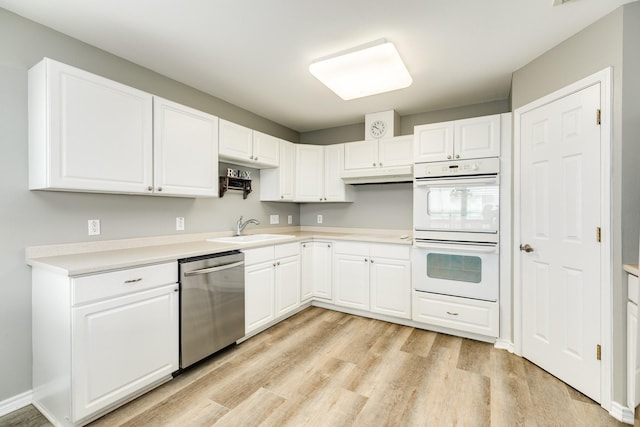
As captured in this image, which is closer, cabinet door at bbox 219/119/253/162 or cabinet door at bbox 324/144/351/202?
cabinet door at bbox 219/119/253/162

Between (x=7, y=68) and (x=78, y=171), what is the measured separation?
2.42ft

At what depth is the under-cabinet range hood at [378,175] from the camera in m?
3.31

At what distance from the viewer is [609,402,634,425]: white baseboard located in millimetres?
1664

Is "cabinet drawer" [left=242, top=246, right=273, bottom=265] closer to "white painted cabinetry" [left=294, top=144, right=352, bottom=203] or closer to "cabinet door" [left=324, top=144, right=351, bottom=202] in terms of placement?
"white painted cabinetry" [left=294, top=144, right=352, bottom=203]

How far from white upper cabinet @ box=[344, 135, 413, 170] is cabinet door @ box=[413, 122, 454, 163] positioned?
311mm

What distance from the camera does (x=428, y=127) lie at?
2.92 m

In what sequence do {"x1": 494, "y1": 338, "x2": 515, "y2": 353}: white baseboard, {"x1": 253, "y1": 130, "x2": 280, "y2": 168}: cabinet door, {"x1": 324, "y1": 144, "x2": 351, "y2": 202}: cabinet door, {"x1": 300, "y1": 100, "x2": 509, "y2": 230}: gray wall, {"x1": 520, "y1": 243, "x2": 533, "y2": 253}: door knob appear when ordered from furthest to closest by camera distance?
{"x1": 324, "y1": 144, "x2": 351, "y2": 202}: cabinet door → {"x1": 300, "y1": 100, "x2": 509, "y2": 230}: gray wall → {"x1": 253, "y1": 130, "x2": 280, "y2": 168}: cabinet door → {"x1": 494, "y1": 338, "x2": 515, "y2": 353}: white baseboard → {"x1": 520, "y1": 243, "x2": 533, "y2": 253}: door knob

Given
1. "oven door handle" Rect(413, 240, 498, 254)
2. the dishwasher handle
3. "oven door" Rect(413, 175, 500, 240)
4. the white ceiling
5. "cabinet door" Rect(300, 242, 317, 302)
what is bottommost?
"cabinet door" Rect(300, 242, 317, 302)

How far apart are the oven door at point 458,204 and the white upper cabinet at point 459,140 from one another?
236 mm

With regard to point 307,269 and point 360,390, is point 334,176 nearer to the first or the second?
point 307,269

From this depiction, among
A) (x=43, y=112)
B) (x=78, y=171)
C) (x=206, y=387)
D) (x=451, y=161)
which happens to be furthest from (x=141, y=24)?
(x=451, y=161)

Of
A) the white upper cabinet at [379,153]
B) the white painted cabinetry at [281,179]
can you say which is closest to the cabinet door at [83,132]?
the white painted cabinetry at [281,179]

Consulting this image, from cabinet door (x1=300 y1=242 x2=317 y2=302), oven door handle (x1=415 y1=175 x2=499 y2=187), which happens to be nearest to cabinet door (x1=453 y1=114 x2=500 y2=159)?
oven door handle (x1=415 y1=175 x2=499 y2=187)

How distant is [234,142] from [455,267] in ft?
8.32
